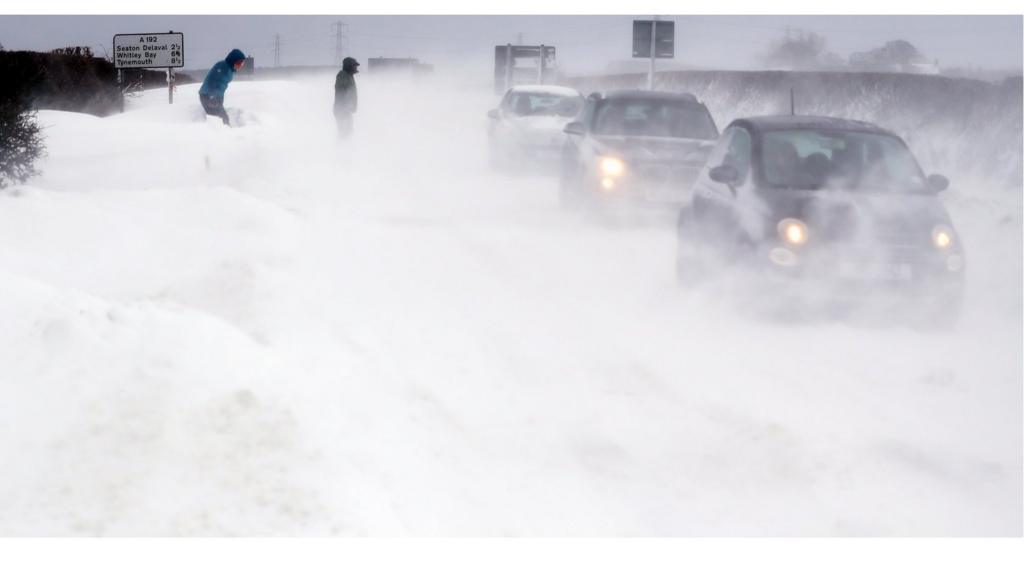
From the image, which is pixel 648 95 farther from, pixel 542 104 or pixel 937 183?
pixel 542 104

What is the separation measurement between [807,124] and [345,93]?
11.5m

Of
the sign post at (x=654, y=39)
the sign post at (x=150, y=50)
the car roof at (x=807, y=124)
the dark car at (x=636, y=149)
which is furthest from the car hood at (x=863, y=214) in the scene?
the sign post at (x=654, y=39)

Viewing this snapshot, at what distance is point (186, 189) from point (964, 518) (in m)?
10.3

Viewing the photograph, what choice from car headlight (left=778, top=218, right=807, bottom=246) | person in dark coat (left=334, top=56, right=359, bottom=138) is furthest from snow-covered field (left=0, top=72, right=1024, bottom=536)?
person in dark coat (left=334, top=56, right=359, bottom=138)

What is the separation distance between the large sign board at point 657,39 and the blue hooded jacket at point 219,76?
1435 cm

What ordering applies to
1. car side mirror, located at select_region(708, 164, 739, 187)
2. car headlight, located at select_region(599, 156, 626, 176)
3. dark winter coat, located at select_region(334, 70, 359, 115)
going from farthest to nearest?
dark winter coat, located at select_region(334, 70, 359, 115)
car headlight, located at select_region(599, 156, 626, 176)
car side mirror, located at select_region(708, 164, 739, 187)

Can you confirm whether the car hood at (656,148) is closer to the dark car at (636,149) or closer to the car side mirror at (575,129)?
the dark car at (636,149)

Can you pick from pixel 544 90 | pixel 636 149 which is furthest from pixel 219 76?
pixel 636 149

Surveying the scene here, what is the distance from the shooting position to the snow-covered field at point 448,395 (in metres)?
4.47

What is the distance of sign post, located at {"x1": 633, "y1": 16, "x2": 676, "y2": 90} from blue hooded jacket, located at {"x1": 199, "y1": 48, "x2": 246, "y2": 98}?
46.7ft

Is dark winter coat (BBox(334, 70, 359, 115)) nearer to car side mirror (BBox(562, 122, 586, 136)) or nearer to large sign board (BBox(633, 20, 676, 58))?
car side mirror (BBox(562, 122, 586, 136))

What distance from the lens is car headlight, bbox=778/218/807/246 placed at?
8.23m

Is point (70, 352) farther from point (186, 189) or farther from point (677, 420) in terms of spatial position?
point (186, 189)

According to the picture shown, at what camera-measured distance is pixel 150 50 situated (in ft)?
48.5
